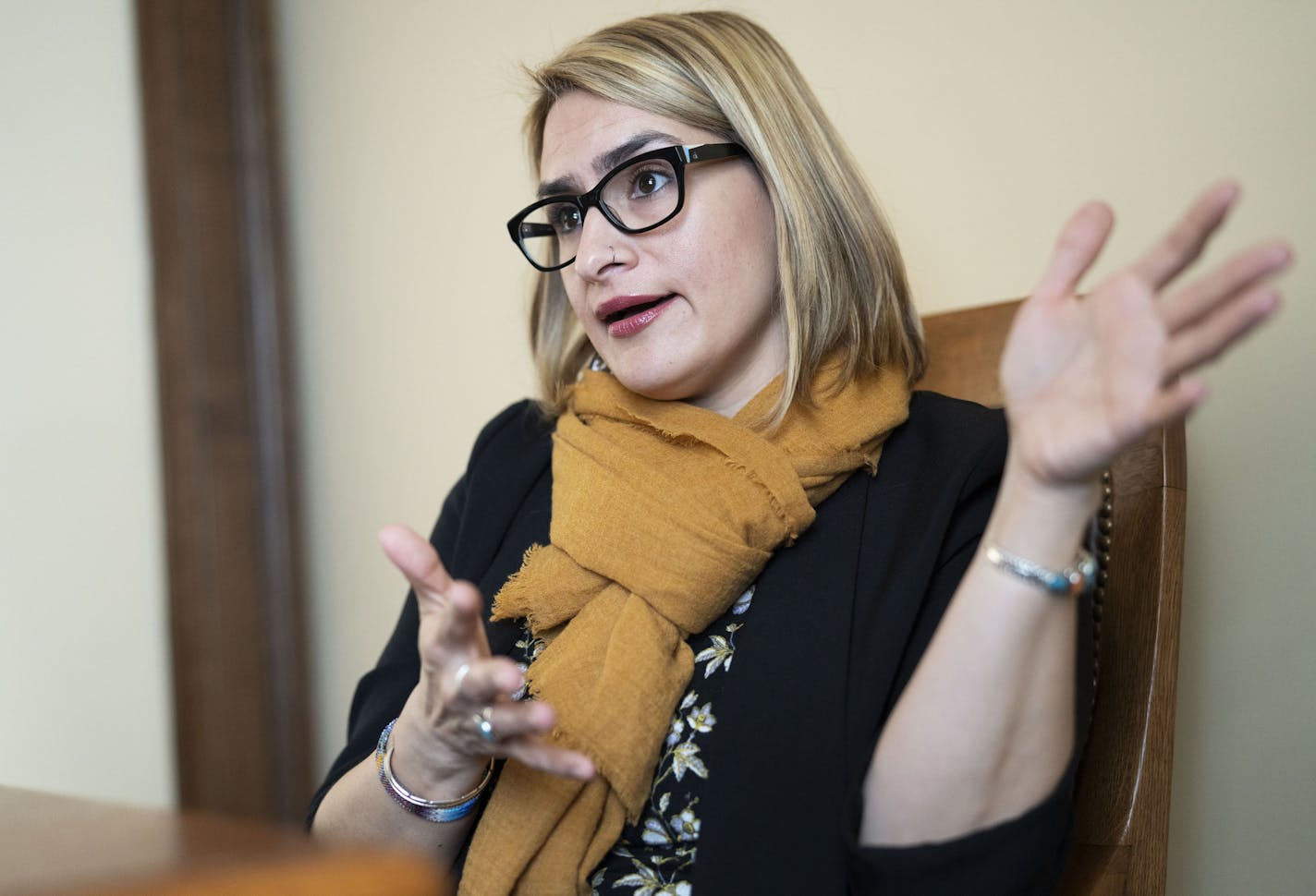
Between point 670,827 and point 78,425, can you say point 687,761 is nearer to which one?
point 670,827

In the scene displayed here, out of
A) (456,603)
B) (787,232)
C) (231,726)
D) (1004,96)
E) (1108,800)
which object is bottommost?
(231,726)

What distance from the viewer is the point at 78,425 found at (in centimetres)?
199

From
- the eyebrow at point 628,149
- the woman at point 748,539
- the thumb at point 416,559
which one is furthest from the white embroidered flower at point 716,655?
the eyebrow at point 628,149

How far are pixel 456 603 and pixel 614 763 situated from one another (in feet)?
1.01

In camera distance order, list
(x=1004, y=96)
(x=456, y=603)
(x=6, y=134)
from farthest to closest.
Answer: (x=6, y=134) < (x=1004, y=96) < (x=456, y=603)

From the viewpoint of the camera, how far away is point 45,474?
1.97 meters

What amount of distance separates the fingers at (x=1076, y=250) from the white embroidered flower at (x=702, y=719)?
542 millimetres

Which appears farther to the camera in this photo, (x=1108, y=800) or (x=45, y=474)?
(x=45, y=474)

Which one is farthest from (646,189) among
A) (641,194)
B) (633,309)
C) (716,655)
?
(716,655)

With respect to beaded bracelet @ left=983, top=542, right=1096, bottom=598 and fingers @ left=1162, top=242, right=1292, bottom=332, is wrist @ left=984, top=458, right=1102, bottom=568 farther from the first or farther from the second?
fingers @ left=1162, top=242, right=1292, bottom=332

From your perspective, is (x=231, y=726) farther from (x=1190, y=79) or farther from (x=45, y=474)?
(x=1190, y=79)

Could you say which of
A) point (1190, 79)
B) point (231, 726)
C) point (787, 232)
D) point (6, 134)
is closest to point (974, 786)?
point (787, 232)

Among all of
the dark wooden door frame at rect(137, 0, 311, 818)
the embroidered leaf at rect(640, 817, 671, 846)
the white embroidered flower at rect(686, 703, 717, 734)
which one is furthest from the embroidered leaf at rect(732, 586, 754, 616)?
the dark wooden door frame at rect(137, 0, 311, 818)

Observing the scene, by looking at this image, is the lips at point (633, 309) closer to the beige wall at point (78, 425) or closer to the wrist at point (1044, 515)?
the wrist at point (1044, 515)
